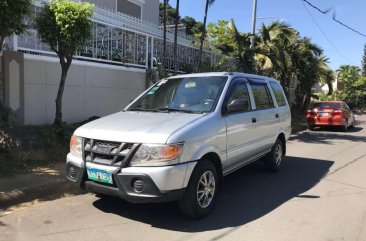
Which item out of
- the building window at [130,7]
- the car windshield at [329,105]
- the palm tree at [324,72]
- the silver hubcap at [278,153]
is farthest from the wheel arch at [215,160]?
the palm tree at [324,72]

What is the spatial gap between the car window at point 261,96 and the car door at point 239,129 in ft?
1.14

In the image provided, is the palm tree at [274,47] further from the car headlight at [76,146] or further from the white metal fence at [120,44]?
the car headlight at [76,146]

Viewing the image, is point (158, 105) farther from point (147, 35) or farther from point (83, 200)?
point (147, 35)

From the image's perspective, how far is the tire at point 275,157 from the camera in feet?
26.5

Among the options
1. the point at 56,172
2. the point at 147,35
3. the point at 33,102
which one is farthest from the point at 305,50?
the point at 56,172

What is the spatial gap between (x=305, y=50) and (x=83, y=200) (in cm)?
1870

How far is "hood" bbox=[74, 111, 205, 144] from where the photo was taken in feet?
15.8

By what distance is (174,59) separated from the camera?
14375 mm

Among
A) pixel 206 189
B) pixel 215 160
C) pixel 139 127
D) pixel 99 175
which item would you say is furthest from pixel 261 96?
pixel 99 175

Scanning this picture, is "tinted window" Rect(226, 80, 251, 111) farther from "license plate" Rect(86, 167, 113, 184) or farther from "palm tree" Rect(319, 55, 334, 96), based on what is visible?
"palm tree" Rect(319, 55, 334, 96)

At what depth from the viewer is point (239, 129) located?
20.4 ft

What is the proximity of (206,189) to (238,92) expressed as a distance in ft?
5.98

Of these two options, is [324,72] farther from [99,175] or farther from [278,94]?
[99,175]

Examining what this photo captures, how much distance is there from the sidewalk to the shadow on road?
84 centimetres
